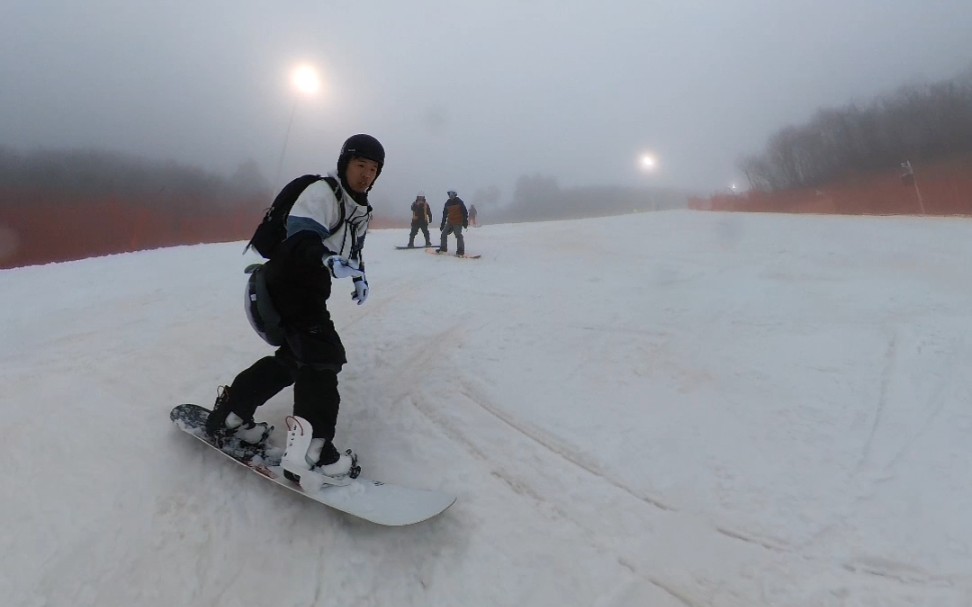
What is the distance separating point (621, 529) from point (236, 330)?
13.5 ft

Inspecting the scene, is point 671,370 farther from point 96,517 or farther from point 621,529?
point 96,517

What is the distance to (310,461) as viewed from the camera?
7.63ft

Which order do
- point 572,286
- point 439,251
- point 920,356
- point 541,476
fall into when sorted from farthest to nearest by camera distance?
point 439,251 → point 572,286 → point 920,356 → point 541,476

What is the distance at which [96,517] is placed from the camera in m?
2.15

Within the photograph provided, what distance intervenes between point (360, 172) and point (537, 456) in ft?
6.66

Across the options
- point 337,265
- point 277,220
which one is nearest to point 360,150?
point 277,220

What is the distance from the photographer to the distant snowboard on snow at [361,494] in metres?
2.18

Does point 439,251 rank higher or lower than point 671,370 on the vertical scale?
higher

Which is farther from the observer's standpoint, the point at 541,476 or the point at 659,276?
the point at 659,276

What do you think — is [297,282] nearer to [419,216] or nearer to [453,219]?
[453,219]

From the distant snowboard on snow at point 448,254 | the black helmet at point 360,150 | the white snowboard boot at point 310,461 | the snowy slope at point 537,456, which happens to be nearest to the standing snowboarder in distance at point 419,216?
the distant snowboard on snow at point 448,254

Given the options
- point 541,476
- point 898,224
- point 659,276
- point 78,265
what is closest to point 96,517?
point 541,476

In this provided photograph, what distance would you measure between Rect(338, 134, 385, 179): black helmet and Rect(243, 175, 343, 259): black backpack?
136mm

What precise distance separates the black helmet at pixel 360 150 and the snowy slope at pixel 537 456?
1.72 m
